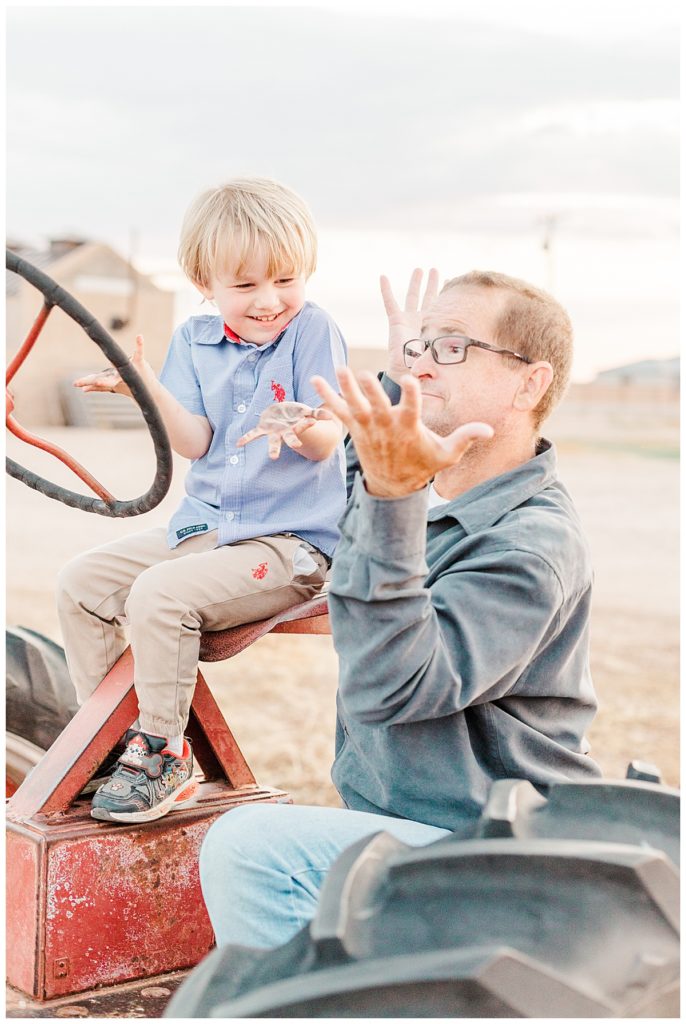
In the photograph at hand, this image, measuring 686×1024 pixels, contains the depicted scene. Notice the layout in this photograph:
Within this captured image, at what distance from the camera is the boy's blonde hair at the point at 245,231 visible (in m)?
2.27

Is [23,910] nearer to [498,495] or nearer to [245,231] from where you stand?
[498,495]

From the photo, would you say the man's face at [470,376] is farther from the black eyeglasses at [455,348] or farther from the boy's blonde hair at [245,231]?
the boy's blonde hair at [245,231]

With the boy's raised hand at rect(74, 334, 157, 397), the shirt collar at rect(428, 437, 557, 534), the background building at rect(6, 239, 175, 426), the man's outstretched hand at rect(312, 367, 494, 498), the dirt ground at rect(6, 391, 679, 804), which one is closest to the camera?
the man's outstretched hand at rect(312, 367, 494, 498)

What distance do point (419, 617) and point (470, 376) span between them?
52 centimetres

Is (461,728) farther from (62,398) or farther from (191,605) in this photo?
(62,398)

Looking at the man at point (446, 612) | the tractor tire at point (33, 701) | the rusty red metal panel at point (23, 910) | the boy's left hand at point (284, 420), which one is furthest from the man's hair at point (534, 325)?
the tractor tire at point (33, 701)

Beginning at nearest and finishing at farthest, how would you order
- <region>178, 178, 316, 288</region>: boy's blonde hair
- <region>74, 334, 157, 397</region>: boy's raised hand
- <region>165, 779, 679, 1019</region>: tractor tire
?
<region>165, 779, 679, 1019</region>: tractor tire → <region>74, 334, 157, 397</region>: boy's raised hand → <region>178, 178, 316, 288</region>: boy's blonde hair

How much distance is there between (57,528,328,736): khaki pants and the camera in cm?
212

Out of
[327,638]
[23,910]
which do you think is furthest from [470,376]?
[327,638]

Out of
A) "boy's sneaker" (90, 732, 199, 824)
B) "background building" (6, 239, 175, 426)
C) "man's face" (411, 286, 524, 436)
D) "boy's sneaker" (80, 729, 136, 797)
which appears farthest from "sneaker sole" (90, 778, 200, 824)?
"background building" (6, 239, 175, 426)

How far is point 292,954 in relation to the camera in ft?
3.64

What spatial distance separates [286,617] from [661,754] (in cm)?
379

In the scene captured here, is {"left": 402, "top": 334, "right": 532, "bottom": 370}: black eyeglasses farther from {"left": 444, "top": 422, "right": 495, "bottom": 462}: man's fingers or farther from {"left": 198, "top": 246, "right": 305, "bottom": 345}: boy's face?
{"left": 198, "top": 246, "right": 305, "bottom": 345}: boy's face

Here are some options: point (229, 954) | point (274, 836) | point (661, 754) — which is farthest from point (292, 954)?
point (661, 754)
